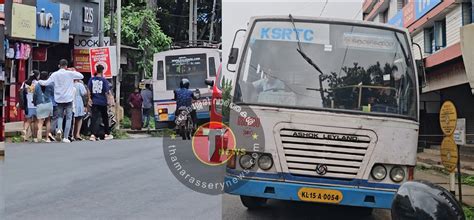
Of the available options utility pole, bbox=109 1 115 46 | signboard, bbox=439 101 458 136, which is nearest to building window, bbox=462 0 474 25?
signboard, bbox=439 101 458 136

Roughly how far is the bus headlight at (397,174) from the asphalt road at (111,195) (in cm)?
136

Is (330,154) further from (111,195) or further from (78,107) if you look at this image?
(78,107)

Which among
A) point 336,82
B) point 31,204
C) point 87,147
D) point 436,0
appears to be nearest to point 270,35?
point 336,82

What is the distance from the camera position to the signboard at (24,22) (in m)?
14.9

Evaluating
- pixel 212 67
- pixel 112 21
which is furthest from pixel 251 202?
pixel 112 21

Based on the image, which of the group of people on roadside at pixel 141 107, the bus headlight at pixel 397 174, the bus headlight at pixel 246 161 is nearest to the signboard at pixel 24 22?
the group of people on roadside at pixel 141 107

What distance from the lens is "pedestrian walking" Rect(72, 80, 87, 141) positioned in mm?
12430

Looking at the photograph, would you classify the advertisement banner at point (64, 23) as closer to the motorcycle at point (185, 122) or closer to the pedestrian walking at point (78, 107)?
the pedestrian walking at point (78, 107)

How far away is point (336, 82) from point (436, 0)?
48.1ft

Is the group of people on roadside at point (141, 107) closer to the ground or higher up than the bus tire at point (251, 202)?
higher up

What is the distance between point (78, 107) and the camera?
12477mm

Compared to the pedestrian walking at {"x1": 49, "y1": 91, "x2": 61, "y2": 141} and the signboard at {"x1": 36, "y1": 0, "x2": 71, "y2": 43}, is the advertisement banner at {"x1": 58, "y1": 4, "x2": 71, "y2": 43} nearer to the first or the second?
the signboard at {"x1": 36, "y1": 0, "x2": 71, "y2": 43}

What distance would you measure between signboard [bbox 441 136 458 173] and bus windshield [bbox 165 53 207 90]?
699 centimetres

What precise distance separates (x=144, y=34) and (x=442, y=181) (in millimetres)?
9884
